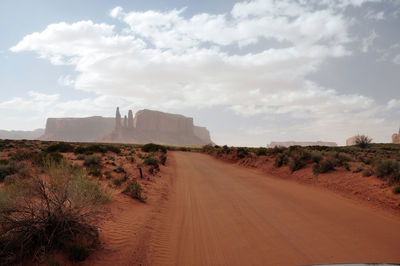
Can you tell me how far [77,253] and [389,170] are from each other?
11.9 m

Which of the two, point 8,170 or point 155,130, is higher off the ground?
point 155,130

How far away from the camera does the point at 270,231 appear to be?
5949 millimetres

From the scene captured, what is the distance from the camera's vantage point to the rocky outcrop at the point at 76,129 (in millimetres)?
174250

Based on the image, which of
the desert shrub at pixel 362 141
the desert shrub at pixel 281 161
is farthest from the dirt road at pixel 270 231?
the desert shrub at pixel 362 141

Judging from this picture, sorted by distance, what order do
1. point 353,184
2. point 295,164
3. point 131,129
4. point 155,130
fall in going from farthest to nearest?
1. point 155,130
2. point 131,129
3. point 295,164
4. point 353,184

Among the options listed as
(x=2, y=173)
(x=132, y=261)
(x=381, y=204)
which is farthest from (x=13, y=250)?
(x=381, y=204)

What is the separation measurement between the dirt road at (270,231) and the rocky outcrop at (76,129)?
608ft

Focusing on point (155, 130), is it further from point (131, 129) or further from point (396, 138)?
point (396, 138)

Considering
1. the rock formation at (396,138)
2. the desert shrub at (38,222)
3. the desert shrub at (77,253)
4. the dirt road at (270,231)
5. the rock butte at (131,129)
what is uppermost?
the rock butte at (131,129)

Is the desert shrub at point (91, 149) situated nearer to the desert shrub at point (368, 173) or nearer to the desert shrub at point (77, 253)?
the desert shrub at point (77, 253)

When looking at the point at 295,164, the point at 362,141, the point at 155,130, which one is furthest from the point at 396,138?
the point at 155,130

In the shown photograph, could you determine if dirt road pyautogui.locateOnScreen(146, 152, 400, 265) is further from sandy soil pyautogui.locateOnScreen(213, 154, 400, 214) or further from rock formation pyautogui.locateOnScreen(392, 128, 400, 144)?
rock formation pyautogui.locateOnScreen(392, 128, 400, 144)

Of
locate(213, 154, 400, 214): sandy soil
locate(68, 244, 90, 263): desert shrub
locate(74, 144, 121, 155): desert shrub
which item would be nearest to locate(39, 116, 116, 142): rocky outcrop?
locate(74, 144, 121, 155): desert shrub

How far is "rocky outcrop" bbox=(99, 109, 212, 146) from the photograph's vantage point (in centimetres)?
15138
